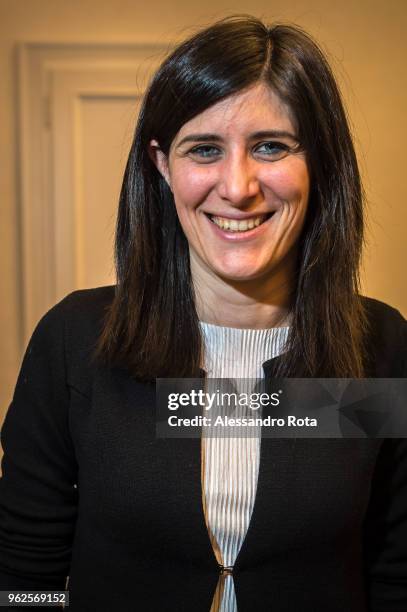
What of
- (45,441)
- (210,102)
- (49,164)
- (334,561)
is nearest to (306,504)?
(334,561)

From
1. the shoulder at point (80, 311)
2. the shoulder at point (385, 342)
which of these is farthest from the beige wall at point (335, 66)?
the shoulder at point (80, 311)

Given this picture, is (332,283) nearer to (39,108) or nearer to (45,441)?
(45,441)

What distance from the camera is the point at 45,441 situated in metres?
0.94

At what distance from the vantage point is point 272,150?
85 centimetres

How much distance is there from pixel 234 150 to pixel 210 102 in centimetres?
6

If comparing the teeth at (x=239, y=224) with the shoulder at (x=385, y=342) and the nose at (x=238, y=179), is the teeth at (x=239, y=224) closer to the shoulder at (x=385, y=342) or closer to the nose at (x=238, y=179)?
the nose at (x=238, y=179)

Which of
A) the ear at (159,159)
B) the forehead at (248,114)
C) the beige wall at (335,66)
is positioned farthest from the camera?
the beige wall at (335,66)

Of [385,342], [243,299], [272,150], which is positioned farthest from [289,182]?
[385,342]

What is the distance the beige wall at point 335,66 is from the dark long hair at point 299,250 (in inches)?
Result: 48.7

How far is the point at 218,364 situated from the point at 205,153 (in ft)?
0.84

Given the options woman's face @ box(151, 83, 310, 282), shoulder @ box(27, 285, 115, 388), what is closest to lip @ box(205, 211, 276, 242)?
woman's face @ box(151, 83, 310, 282)

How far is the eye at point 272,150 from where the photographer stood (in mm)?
842

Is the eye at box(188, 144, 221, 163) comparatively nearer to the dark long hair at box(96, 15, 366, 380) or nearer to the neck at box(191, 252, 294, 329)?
the dark long hair at box(96, 15, 366, 380)

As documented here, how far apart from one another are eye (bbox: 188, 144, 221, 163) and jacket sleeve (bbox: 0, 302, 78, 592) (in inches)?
11.5
